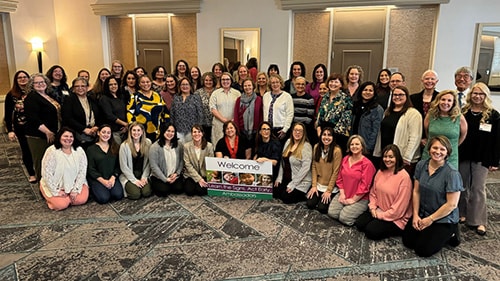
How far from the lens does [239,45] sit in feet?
22.9

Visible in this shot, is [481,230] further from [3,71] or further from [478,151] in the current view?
[3,71]

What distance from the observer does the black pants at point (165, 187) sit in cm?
407

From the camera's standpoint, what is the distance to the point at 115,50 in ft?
26.3

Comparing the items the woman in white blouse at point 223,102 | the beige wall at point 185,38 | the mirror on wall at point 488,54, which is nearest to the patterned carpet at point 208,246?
the woman in white blouse at point 223,102

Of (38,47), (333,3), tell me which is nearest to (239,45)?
(333,3)

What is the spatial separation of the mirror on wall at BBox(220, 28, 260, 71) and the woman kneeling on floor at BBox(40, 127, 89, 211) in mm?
3906

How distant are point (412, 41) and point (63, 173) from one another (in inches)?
227

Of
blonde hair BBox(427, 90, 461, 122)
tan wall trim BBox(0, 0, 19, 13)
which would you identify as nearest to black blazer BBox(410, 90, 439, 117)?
blonde hair BBox(427, 90, 461, 122)

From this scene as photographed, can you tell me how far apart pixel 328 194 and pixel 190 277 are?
1.72 metres

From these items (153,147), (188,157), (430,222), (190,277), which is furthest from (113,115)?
(430,222)

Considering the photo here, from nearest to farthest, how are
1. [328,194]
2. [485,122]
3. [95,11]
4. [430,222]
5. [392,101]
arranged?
[430,222] < [485,122] < [392,101] < [328,194] < [95,11]

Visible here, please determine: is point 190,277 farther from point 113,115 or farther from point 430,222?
point 113,115

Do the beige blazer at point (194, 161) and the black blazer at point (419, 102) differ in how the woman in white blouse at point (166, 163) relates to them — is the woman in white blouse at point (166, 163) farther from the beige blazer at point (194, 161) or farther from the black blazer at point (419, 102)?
the black blazer at point (419, 102)

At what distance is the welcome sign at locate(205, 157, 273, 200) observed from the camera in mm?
3951
